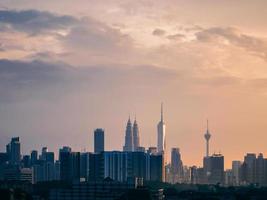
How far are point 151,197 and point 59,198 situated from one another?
48.5 ft

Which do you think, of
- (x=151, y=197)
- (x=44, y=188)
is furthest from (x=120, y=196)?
(x=44, y=188)

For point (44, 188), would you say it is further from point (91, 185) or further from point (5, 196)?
point (5, 196)

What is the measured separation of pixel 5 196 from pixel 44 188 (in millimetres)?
53630

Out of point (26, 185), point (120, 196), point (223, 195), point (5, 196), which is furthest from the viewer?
point (26, 185)

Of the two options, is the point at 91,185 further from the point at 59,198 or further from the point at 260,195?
the point at 260,195

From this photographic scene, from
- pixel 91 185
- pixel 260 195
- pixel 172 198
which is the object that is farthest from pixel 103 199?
pixel 260 195

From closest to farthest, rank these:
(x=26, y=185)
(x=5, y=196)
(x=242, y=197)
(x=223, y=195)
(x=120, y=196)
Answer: (x=5, y=196) < (x=120, y=196) < (x=242, y=197) < (x=223, y=195) < (x=26, y=185)

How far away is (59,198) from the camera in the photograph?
134875 mm

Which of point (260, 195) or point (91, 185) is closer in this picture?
point (91, 185)

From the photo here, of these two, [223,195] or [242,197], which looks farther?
[223,195]

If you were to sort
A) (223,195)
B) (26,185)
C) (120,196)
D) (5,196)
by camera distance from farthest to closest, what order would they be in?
(26,185) < (223,195) < (120,196) < (5,196)

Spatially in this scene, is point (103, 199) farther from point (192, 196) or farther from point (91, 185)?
point (192, 196)

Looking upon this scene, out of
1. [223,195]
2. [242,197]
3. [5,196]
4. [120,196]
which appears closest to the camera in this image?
[5,196]

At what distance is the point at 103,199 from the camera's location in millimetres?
134500
